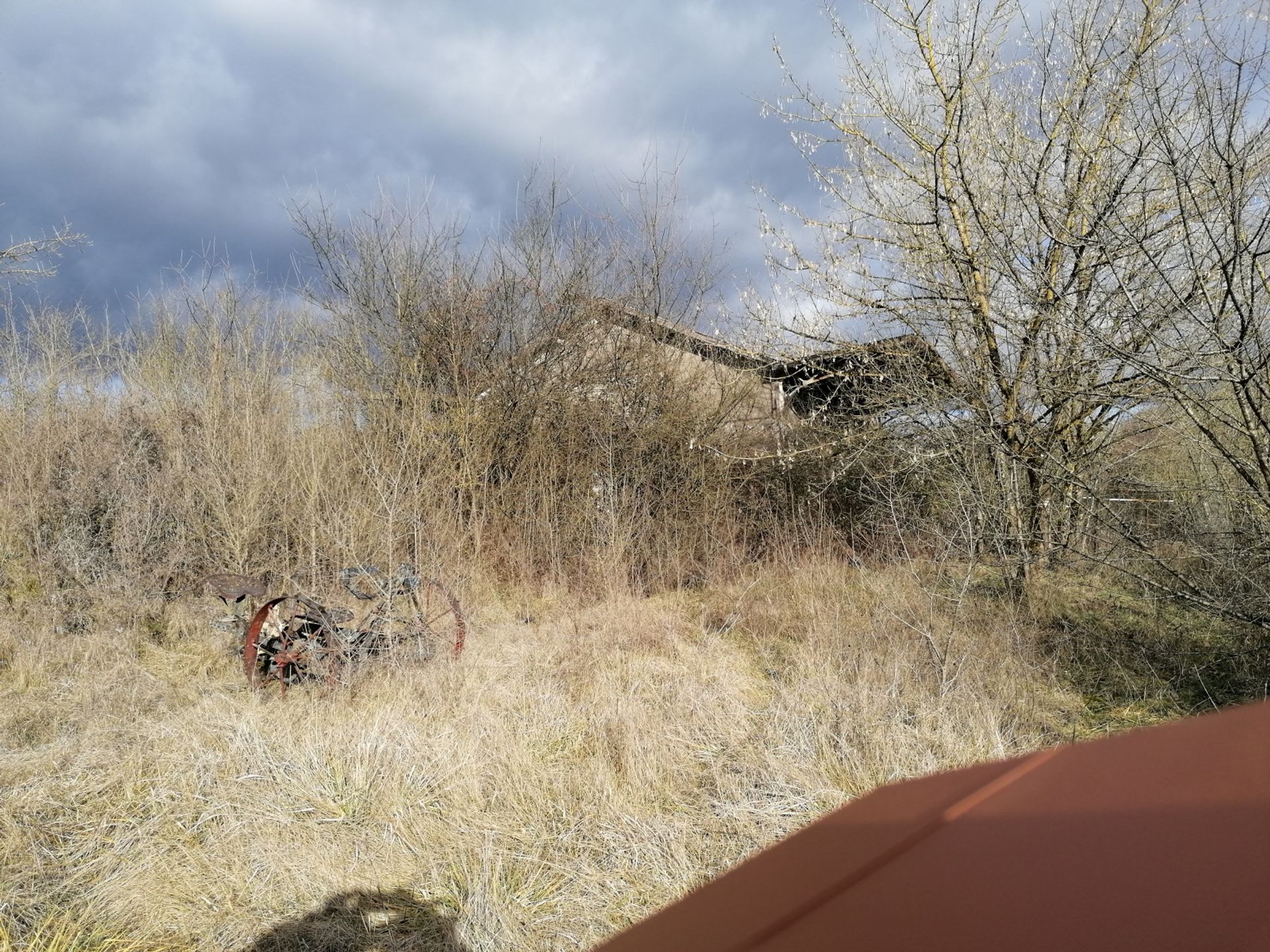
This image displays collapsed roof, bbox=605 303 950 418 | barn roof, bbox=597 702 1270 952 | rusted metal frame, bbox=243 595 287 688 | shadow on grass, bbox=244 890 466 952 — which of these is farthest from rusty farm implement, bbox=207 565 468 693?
barn roof, bbox=597 702 1270 952

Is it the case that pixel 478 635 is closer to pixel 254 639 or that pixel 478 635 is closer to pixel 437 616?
pixel 437 616

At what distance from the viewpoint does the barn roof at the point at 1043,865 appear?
479mm

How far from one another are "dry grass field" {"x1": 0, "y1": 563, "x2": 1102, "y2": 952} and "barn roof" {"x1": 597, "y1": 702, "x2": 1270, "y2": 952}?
2.34 metres

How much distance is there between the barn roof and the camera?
48 centimetres

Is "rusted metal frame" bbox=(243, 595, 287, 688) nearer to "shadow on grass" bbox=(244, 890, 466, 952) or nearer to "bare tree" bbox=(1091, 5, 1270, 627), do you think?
"shadow on grass" bbox=(244, 890, 466, 952)

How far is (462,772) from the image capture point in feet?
12.1

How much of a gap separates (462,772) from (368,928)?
39.7 inches

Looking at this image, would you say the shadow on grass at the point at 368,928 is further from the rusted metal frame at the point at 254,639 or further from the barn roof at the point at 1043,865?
the rusted metal frame at the point at 254,639

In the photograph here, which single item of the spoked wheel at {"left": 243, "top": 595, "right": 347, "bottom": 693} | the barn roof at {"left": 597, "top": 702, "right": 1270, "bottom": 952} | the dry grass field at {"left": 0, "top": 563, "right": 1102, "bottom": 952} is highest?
the barn roof at {"left": 597, "top": 702, "right": 1270, "bottom": 952}

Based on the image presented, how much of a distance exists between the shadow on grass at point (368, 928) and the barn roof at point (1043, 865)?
2.46m

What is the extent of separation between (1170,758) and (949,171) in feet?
25.0

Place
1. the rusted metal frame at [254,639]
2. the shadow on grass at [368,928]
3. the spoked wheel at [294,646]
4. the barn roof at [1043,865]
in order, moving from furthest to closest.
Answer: the rusted metal frame at [254,639] → the spoked wheel at [294,646] → the shadow on grass at [368,928] → the barn roof at [1043,865]

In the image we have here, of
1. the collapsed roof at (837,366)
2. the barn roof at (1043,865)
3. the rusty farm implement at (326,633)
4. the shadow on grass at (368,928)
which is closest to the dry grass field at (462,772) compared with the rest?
the shadow on grass at (368,928)

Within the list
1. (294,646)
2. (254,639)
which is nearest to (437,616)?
(294,646)
